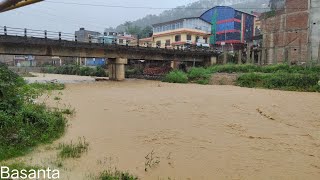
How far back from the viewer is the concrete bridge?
87.4 ft

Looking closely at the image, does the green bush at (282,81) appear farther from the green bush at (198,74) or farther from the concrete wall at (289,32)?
the concrete wall at (289,32)

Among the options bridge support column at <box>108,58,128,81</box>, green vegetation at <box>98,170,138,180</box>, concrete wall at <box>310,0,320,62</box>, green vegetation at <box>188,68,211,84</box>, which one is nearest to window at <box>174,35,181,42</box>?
bridge support column at <box>108,58,128,81</box>

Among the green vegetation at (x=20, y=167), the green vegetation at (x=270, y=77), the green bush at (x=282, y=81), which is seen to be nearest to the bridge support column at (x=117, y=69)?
the green vegetation at (x=270, y=77)

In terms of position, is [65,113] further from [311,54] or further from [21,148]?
[311,54]

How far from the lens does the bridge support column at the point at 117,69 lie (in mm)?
35250

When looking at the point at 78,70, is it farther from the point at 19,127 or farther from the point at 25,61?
the point at 19,127

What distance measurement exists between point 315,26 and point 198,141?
97.9 ft

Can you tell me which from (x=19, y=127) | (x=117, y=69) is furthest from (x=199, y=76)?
(x=19, y=127)

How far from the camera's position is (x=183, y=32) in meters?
54.7

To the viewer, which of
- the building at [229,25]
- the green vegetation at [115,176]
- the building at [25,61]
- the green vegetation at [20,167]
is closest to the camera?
the green vegetation at [115,176]

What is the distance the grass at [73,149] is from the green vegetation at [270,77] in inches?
794

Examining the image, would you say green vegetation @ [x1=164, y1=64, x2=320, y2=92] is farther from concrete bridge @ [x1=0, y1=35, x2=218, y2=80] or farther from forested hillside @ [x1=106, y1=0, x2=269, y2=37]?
forested hillside @ [x1=106, y1=0, x2=269, y2=37]

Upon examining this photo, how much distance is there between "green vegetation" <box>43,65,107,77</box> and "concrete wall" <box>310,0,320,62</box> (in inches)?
1119

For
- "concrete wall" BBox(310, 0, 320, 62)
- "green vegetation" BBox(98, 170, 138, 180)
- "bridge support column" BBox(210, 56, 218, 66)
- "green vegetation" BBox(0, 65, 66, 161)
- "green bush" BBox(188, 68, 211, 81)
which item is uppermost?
"concrete wall" BBox(310, 0, 320, 62)
